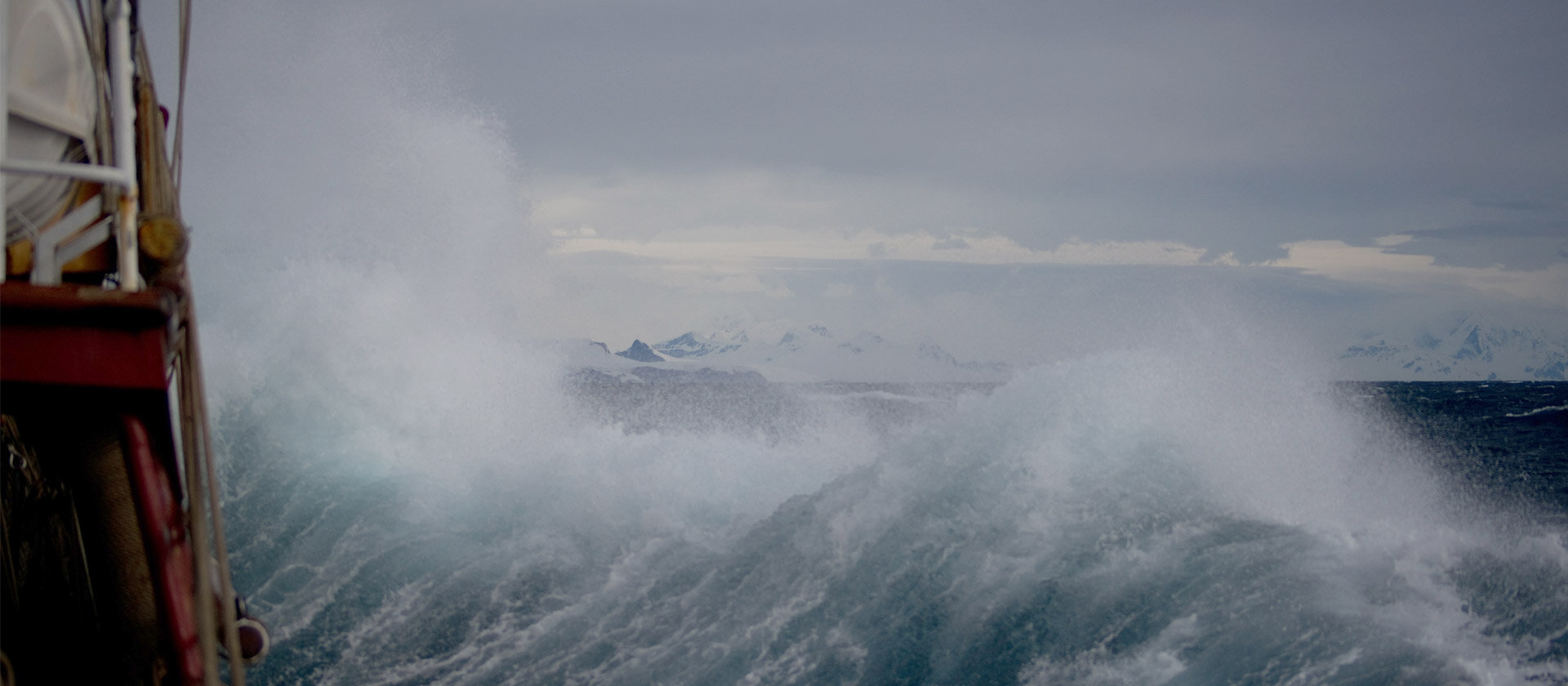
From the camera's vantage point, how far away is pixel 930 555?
9992mm

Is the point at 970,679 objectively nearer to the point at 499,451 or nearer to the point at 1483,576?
the point at 1483,576

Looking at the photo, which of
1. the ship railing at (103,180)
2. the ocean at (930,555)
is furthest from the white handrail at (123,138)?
the ocean at (930,555)

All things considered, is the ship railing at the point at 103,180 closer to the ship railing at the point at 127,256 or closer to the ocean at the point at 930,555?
the ship railing at the point at 127,256

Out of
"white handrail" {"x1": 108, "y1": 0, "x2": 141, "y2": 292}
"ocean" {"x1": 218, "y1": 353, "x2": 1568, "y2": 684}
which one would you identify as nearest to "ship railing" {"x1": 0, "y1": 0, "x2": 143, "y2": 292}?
"white handrail" {"x1": 108, "y1": 0, "x2": 141, "y2": 292}

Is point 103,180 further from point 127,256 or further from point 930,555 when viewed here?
point 930,555

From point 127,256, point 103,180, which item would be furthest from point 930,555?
point 103,180

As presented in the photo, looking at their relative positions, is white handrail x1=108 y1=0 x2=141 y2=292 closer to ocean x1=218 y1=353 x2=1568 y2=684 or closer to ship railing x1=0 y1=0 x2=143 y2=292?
ship railing x1=0 y1=0 x2=143 y2=292

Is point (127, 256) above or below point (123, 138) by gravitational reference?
below

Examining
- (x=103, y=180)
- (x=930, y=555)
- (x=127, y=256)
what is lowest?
(x=930, y=555)

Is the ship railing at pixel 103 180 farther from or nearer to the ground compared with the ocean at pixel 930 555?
farther from the ground

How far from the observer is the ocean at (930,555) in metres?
7.77

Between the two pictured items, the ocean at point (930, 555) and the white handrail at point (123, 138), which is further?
the ocean at point (930, 555)

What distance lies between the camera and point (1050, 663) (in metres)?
7.99

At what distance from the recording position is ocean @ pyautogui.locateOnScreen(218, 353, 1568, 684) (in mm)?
7770
